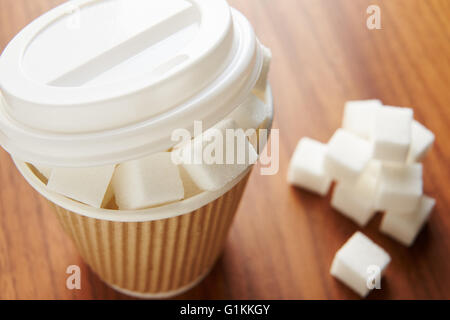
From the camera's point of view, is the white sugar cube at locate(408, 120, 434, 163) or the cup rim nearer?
the cup rim

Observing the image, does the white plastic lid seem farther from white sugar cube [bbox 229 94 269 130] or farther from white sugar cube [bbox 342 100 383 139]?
white sugar cube [bbox 342 100 383 139]

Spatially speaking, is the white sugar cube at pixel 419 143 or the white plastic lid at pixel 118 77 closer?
the white plastic lid at pixel 118 77

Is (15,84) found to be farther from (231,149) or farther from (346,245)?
(346,245)

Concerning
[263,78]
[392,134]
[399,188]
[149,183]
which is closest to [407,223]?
[399,188]

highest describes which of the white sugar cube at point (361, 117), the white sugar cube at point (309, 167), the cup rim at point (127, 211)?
the cup rim at point (127, 211)

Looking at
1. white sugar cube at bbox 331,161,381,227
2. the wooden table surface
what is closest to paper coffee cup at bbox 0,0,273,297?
the wooden table surface

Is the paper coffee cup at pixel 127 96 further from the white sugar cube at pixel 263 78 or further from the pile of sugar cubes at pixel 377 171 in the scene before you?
the pile of sugar cubes at pixel 377 171

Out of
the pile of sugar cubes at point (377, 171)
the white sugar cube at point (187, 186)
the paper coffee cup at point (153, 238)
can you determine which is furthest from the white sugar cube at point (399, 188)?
the white sugar cube at point (187, 186)
